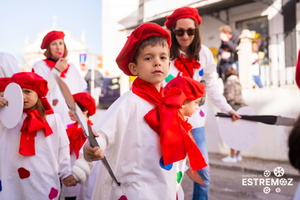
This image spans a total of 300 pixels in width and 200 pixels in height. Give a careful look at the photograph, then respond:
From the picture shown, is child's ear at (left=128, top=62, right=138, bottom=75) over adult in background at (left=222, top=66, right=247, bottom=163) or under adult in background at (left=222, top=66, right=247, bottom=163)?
over

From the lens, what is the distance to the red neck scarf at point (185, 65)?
3412 millimetres

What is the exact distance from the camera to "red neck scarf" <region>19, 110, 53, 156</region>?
2.96 meters

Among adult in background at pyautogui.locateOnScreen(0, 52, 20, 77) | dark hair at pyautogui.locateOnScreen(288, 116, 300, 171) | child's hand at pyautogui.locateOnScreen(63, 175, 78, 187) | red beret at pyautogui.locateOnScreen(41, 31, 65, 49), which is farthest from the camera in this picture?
red beret at pyautogui.locateOnScreen(41, 31, 65, 49)

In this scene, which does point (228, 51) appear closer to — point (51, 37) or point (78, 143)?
point (51, 37)

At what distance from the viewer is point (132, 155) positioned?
2.19 m

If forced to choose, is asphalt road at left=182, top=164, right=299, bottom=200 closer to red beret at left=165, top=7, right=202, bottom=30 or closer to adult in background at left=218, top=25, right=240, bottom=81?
red beret at left=165, top=7, right=202, bottom=30

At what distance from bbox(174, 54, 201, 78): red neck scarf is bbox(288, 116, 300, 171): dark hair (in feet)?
7.17

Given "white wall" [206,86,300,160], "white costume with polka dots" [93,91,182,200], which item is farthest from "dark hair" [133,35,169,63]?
"white wall" [206,86,300,160]

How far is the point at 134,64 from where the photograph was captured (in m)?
2.39

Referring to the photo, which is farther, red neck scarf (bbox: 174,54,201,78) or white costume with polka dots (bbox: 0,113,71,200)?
red neck scarf (bbox: 174,54,201,78)

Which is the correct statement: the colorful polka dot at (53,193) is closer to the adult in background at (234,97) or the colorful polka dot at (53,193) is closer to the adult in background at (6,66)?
the adult in background at (6,66)

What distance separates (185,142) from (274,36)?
996cm

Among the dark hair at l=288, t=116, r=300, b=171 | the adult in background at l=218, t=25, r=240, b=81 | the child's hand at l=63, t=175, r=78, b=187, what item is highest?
the adult in background at l=218, t=25, r=240, b=81

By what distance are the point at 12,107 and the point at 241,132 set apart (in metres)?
1.97
